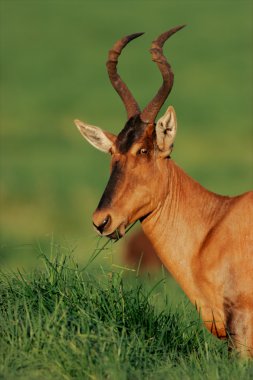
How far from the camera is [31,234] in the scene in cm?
2567

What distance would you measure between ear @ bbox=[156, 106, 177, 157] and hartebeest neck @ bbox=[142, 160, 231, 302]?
0.23 meters

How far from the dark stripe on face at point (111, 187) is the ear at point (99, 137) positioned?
0.38 m

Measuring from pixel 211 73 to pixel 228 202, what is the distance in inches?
1417

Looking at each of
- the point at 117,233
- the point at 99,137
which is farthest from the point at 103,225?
the point at 99,137

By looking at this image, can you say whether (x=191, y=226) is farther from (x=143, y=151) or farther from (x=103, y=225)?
(x=103, y=225)

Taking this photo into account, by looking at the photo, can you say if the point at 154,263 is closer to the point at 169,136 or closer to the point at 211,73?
the point at 169,136

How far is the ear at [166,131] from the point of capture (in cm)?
1007

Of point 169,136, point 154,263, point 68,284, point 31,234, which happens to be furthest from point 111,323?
point 31,234

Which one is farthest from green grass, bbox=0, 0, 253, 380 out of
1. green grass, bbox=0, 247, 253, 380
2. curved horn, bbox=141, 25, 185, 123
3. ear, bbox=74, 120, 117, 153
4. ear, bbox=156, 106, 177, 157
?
curved horn, bbox=141, 25, 185, 123

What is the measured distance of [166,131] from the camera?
1016 centimetres

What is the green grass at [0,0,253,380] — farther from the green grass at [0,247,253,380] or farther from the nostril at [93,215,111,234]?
the nostril at [93,215,111,234]

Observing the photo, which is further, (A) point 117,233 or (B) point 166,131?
(B) point 166,131

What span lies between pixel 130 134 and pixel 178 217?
0.86 meters

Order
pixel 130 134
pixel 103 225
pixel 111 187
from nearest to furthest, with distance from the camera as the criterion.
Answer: pixel 103 225
pixel 111 187
pixel 130 134
